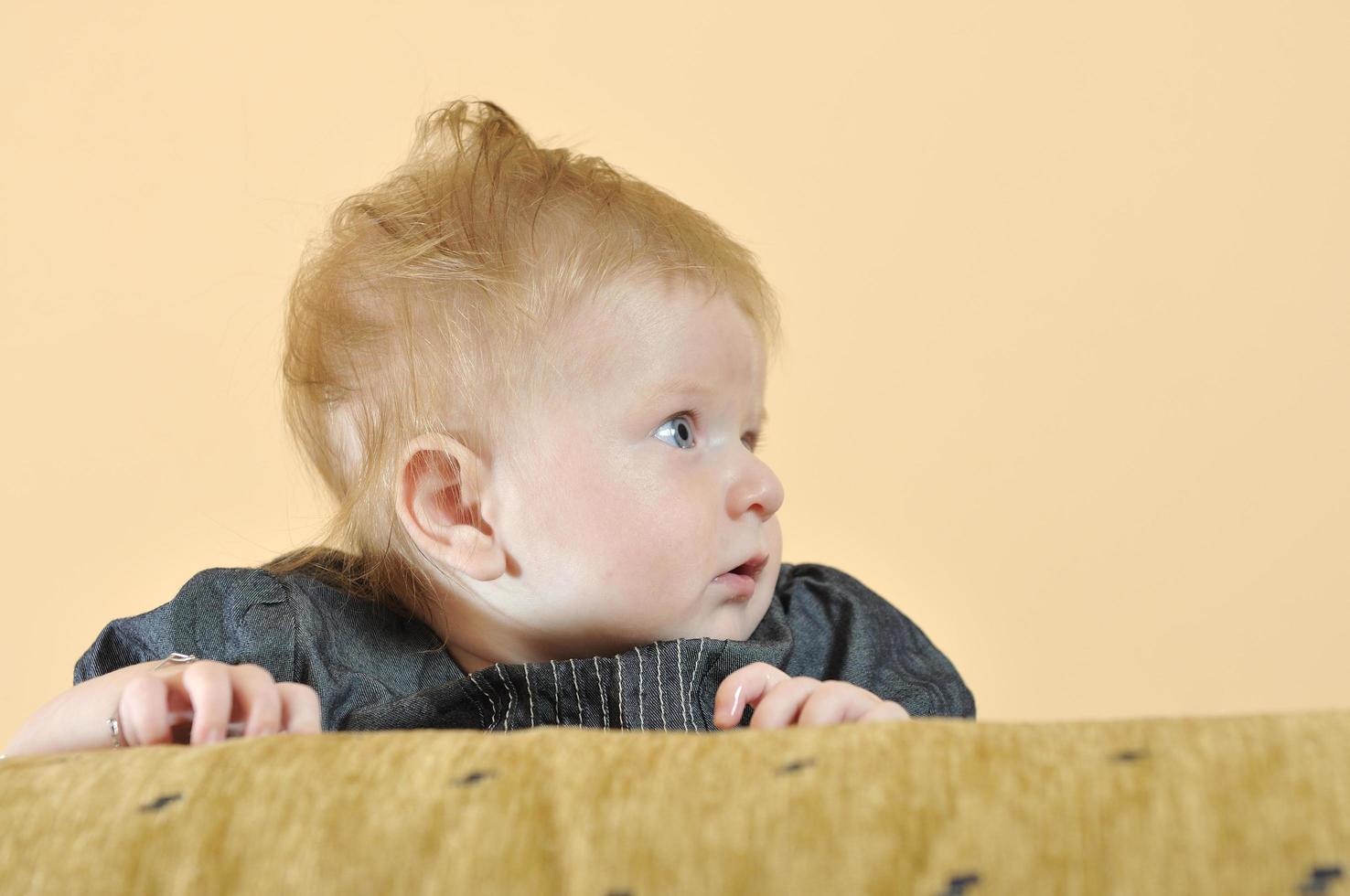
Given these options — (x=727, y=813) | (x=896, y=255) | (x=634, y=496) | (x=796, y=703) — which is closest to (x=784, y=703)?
(x=796, y=703)

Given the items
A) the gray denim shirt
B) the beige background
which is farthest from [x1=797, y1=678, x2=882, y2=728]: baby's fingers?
the beige background

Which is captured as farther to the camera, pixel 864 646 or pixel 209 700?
pixel 864 646

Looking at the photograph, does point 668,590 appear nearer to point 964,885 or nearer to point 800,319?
point 964,885

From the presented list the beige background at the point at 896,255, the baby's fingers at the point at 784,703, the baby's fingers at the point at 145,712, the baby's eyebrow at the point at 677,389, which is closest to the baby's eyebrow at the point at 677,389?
the baby's eyebrow at the point at 677,389

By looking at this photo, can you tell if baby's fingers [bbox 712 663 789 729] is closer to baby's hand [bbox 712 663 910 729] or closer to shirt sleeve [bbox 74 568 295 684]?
baby's hand [bbox 712 663 910 729]

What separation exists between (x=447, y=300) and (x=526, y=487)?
122mm

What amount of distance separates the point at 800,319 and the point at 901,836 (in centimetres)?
156

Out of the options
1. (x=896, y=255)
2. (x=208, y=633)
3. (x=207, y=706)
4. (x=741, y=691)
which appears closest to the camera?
(x=207, y=706)

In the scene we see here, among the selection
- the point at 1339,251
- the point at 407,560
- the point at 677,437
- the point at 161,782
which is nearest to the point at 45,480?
the point at 407,560

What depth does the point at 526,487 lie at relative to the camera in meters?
0.76

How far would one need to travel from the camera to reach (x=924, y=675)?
859 mm

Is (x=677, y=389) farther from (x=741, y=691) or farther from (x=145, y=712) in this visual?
(x=145, y=712)

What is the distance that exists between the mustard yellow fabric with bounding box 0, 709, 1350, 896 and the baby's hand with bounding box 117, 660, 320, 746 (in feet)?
0.47

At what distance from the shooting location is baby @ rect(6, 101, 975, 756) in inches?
28.8
